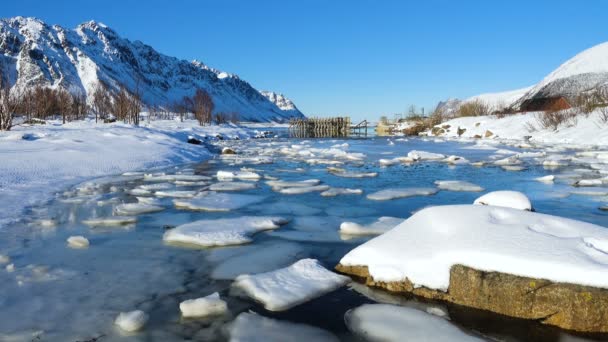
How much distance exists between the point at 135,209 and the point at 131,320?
336 cm

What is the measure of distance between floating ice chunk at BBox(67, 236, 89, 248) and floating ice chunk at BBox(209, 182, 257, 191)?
342 cm

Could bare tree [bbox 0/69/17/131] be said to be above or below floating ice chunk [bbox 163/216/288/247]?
above

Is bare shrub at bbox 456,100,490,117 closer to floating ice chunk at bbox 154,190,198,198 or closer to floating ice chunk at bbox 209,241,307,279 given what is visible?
floating ice chunk at bbox 154,190,198,198

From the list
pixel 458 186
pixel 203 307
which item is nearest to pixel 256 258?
pixel 203 307

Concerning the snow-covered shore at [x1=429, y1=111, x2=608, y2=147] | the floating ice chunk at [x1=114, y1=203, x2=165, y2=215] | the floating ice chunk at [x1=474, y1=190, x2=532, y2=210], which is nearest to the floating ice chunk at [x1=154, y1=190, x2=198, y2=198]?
the floating ice chunk at [x1=114, y1=203, x2=165, y2=215]

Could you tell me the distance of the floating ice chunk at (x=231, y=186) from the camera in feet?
24.2

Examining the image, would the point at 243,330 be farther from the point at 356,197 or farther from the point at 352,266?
the point at 356,197

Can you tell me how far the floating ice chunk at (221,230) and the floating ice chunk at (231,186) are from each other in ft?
8.04

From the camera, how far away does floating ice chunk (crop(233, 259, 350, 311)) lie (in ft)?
9.01

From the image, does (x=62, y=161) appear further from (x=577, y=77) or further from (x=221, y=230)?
(x=577, y=77)

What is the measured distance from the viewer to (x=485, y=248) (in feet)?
8.83

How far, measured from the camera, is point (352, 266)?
3221 mm

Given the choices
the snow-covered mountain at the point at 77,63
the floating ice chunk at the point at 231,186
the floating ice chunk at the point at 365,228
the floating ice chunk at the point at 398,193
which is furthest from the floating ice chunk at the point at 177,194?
the snow-covered mountain at the point at 77,63

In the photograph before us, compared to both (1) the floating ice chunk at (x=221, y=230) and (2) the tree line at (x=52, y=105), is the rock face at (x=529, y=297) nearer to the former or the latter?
(1) the floating ice chunk at (x=221, y=230)
